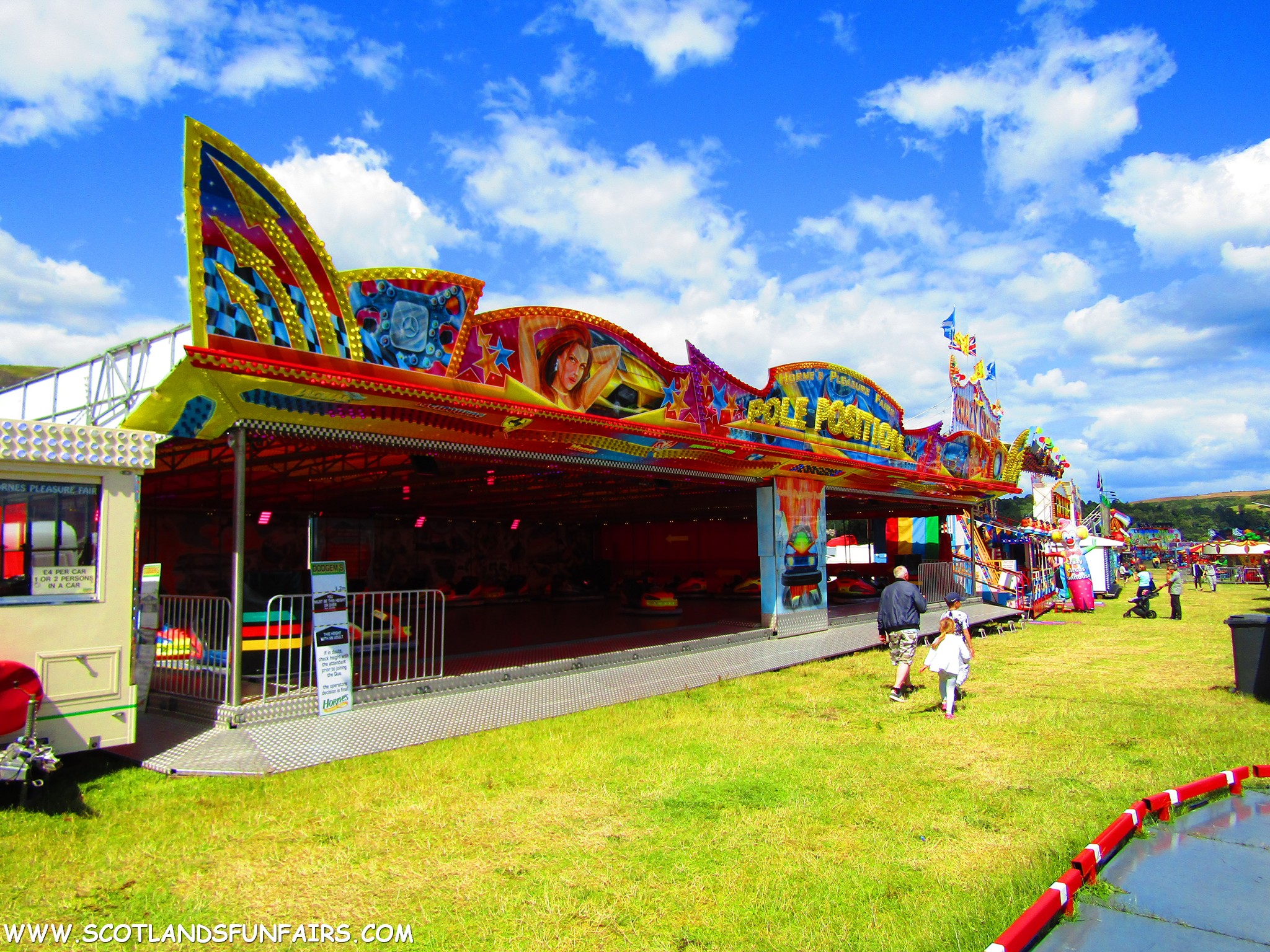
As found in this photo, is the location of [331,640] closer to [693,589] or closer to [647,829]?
[647,829]

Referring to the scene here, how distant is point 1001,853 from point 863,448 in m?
11.5

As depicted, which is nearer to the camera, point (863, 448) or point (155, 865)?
point (155, 865)

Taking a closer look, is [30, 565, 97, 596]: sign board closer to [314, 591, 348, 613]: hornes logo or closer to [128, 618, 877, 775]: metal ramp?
[128, 618, 877, 775]: metal ramp

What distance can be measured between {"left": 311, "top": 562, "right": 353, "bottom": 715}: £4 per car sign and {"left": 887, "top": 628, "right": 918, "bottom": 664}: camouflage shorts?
234 inches

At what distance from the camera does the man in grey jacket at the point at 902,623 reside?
29.6ft

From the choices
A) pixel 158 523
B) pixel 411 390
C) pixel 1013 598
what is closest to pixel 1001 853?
pixel 411 390

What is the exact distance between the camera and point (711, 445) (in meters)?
11.3

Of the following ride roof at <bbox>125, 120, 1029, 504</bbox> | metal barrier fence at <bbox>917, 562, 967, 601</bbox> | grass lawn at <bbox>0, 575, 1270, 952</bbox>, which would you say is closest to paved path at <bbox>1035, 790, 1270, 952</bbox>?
grass lawn at <bbox>0, 575, 1270, 952</bbox>

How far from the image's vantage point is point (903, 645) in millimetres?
9102

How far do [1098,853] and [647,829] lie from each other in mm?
2426

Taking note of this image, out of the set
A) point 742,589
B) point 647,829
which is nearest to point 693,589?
point 742,589

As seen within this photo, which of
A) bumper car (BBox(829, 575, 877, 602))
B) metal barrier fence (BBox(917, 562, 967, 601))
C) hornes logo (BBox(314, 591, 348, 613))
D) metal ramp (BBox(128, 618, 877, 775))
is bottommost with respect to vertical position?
metal ramp (BBox(128, 618, 877, 775))

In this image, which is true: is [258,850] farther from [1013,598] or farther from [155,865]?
[1013,598]

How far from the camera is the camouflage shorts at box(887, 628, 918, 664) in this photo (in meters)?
9.03
